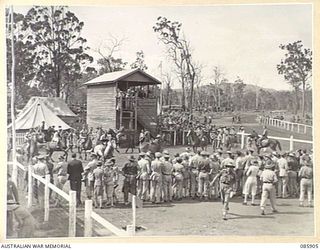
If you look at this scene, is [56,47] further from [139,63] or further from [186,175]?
[186,175]

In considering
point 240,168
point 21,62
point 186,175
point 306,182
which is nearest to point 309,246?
point 306,182

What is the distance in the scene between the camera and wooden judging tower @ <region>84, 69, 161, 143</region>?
3.35 metres

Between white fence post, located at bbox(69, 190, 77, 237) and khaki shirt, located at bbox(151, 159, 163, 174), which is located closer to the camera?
white fence post, located at bbox(69, 190, 77, 237)

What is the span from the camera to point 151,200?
3.32 meters

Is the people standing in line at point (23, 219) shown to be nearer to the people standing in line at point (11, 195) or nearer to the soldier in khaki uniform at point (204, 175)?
the people standing in line at point (11, 195)

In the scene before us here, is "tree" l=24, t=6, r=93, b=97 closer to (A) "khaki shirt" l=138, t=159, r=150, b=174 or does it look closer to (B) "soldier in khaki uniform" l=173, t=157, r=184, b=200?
(A) "khaki shirt" l=138, t=159, r=150, b=174

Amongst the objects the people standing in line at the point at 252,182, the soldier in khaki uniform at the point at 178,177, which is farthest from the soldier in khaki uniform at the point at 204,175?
the people standing in line at the point at 252,182

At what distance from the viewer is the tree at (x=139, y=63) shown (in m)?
→ 3.33

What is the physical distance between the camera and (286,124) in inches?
133

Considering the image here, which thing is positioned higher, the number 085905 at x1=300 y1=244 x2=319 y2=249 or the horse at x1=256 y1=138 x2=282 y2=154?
the horse at x1=256 y1=138 x2=282 y2=154

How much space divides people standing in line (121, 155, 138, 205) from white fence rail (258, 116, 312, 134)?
0.83 m

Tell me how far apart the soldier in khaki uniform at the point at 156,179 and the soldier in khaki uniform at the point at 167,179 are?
0.09ft

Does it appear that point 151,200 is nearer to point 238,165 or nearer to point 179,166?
point 179,166

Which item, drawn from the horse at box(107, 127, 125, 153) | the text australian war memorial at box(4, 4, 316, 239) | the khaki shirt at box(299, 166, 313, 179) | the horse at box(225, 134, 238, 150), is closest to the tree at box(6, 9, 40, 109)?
the text australian war memorial at box(4, 4, 316, 239)
